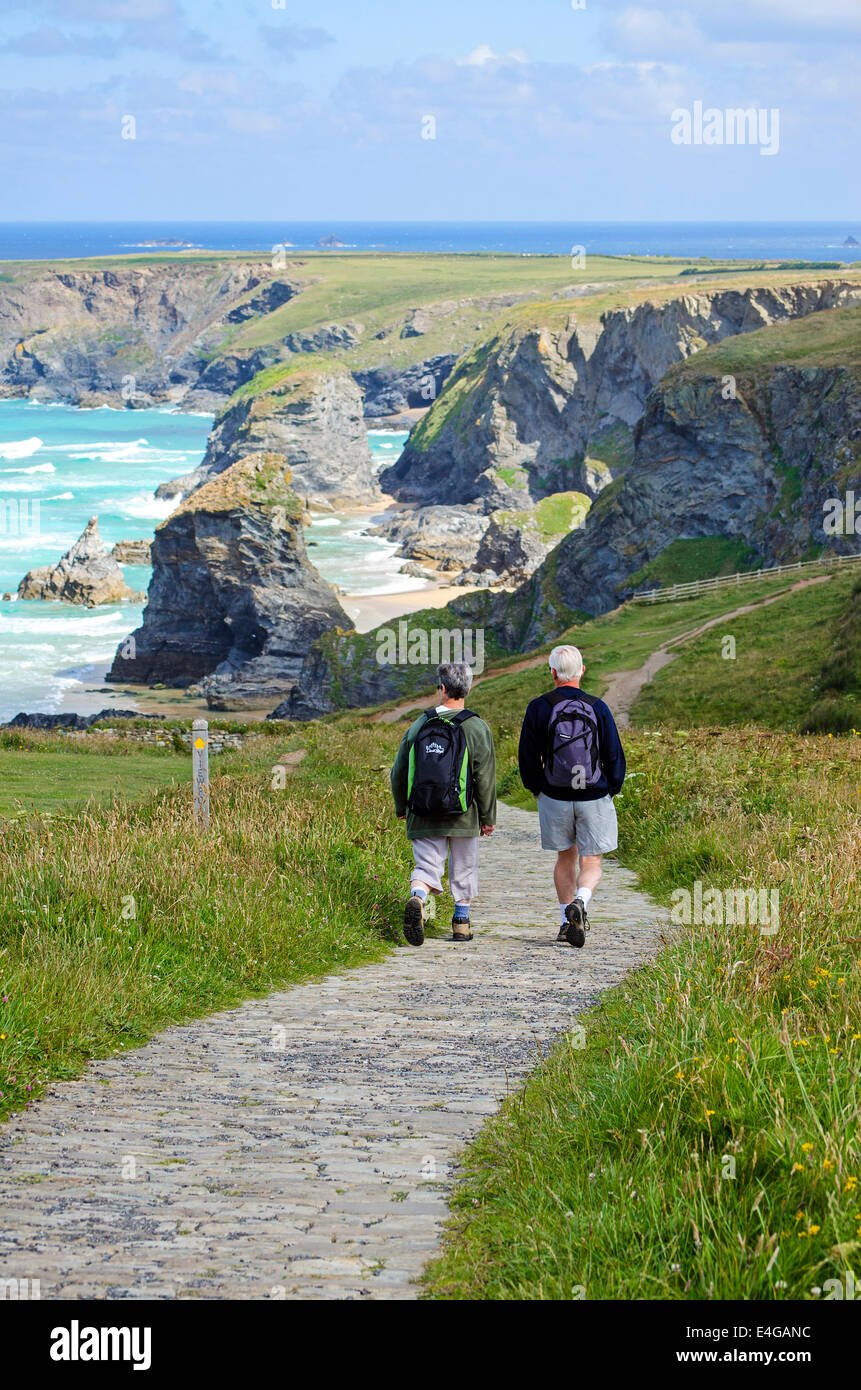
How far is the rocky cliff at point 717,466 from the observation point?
63.1 meters

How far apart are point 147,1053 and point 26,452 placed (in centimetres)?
16893

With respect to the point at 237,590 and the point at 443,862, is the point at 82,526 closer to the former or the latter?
the point at 237,590

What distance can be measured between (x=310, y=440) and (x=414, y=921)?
133693 millimetres

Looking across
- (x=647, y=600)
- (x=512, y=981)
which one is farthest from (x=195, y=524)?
(x=512, y=981)

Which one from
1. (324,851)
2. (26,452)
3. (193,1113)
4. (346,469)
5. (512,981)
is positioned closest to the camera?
(193,1113)

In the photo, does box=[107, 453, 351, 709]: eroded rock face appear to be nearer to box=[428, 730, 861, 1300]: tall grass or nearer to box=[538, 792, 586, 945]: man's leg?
box=[538, 792, 586, 945]: man's leg

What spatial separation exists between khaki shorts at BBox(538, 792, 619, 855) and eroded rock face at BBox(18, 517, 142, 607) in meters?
85.8

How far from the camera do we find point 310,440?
13900 cm

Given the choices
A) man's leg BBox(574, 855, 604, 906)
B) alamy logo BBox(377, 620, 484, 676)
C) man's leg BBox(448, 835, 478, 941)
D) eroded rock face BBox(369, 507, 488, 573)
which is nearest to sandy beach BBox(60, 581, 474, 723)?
alamy logo BBox(377, 620, 484, 676)

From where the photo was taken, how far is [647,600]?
177 ft

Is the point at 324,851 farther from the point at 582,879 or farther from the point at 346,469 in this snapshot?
the point at 346,469

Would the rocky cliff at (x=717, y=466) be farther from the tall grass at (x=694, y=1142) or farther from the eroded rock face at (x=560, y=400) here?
the tall grass at (x=694, y=1142)
